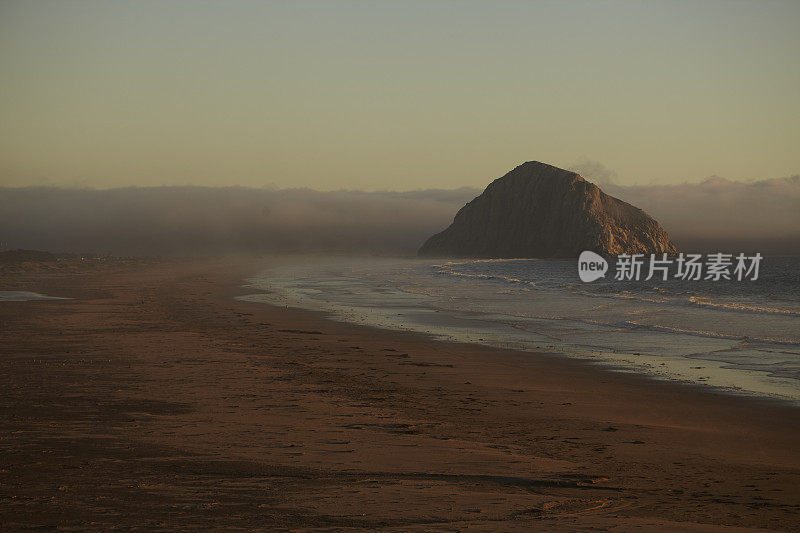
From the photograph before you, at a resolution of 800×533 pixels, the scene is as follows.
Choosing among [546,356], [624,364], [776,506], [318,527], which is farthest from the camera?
[546,356]

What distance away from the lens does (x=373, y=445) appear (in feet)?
29.6

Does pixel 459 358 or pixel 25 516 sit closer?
pixel 25 516

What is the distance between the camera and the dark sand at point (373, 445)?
664 cm

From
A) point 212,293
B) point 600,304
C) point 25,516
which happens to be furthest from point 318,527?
point 212,293

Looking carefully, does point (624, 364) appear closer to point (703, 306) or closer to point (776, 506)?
point (776, 506)

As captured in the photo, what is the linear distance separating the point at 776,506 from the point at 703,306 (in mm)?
30962

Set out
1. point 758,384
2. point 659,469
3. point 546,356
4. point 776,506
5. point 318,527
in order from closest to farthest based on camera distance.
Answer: point 318,527 < point 776,506 < point 659,469 < point 758,384 < point 546,356

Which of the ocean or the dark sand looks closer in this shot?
the dark sand

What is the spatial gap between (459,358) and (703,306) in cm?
Answer: 2327

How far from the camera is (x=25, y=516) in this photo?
6.20 meters

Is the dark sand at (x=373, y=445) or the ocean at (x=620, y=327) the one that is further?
the ocean at (x=620, y=327)

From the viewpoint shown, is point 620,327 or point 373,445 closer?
point 373,445

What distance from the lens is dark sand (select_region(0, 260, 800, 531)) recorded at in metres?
6.64

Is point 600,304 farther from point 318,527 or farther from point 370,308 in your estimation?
point 318,527
